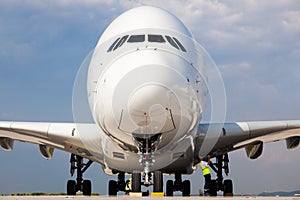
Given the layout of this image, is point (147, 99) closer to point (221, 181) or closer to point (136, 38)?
point (136, 38)

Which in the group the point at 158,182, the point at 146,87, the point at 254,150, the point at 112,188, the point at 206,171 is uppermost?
the point at 254,150

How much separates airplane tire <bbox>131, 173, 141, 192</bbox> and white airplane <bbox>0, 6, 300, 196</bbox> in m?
0.03

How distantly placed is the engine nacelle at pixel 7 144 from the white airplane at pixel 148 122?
4 cm

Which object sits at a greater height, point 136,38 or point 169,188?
point 136,38

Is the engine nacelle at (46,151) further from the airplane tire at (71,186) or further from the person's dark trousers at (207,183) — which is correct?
the person's dark trousers at (207,183)

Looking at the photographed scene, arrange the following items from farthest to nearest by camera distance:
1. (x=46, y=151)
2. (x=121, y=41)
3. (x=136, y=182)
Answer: (x=46, y=151) < (x=136, y=182) < (x=121, y=41)

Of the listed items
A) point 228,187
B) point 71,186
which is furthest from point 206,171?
point 71,186

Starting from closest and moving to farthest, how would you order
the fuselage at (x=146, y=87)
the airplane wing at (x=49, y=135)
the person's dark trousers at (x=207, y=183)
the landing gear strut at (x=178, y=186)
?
1. the fuselage at (x=146, y=87)
2. the airplane wing at (x=49, y=135)
3. the person's dark trousers at (x=207, y=183)
4. the landing gear strut at (x=178, y=186)

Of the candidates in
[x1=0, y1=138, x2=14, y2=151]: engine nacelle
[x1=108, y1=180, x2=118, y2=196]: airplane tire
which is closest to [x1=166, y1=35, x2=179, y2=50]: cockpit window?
[x1=108, y1=180, x2=118, y2=196]: airplane tire

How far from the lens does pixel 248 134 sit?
19531 millimetres

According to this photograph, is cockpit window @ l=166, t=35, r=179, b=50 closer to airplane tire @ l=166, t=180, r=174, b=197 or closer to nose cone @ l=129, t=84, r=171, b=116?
nose cone @ l=129, t=84, r=171, b=116

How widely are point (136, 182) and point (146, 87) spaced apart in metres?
5.59

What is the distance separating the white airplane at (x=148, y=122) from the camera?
12453 mm

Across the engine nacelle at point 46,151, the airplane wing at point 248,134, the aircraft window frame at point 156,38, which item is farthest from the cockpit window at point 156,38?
the engine nacelle at point 46,151
